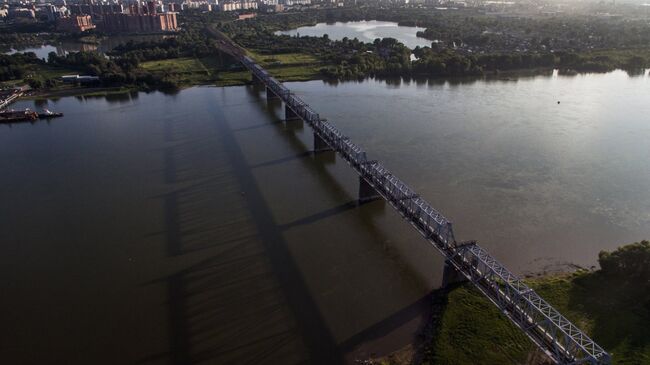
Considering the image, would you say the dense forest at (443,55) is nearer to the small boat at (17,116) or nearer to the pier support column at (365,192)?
the small boat at (17,116)

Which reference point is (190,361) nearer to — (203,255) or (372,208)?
(203,255)

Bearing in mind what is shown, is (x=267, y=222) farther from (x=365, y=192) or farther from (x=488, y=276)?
(x=488, y=276)

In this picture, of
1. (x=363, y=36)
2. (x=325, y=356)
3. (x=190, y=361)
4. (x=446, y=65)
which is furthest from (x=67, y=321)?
(x=363, y=36)

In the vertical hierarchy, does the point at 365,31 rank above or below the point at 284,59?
above

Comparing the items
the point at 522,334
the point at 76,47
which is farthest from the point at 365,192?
the point at 76,47

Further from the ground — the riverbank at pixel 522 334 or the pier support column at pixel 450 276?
the pier support column at pixel 450 276

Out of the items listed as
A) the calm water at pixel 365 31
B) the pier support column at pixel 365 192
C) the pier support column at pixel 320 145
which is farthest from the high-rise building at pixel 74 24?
the pier support column at pixel 365 192

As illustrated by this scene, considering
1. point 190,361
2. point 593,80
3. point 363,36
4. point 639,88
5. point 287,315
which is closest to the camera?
point 190,361
